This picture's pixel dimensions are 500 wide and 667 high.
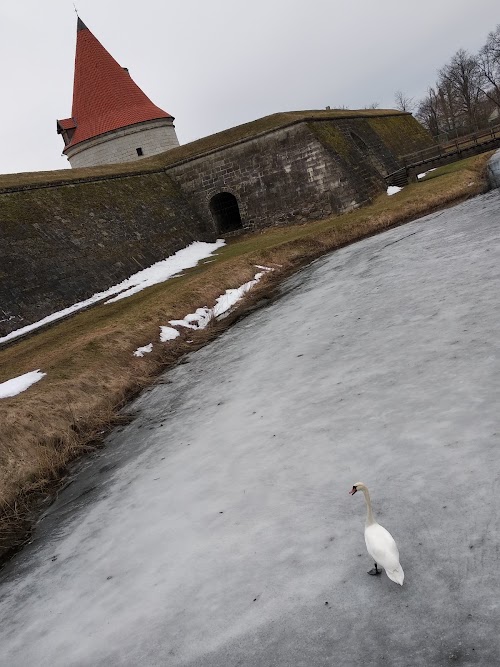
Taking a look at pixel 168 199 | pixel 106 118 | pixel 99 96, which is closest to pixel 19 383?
pixel 168 199

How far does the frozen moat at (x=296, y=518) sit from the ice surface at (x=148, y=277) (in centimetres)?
918

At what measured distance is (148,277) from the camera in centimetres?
2323

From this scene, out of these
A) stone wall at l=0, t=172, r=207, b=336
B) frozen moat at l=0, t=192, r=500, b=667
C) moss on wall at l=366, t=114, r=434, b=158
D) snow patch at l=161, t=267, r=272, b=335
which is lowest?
frozen moat at l=0, t=192, r=500, b=667

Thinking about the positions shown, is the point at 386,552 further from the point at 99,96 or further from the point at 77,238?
the point at 99,96

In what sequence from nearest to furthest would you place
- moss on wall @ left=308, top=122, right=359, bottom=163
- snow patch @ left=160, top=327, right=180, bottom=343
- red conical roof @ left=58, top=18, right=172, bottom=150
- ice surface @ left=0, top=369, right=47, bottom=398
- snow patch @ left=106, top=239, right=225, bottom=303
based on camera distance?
ice surface @ left=0, top=369, right=47, bottom=398
snow patch @ left=160, top=327, right=180, bottom=343
snow patch @ left=106, top=239, right=225, bottom=303
moss on wall @ left=308, top=122, right=359, bottom=163
red conical roof @ left=58, top=18, right=172, bottom=150

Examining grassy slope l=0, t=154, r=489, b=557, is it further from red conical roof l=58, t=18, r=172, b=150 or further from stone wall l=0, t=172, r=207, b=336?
red conical roof l=58, t=18, r=172, b=150

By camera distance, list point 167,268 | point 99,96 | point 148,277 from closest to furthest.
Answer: point 148,277 → point 167,268 → point 99,96

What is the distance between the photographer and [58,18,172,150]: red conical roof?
39.9 m

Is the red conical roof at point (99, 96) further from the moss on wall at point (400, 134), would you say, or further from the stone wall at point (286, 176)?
the moss on wall at point (400, 134)

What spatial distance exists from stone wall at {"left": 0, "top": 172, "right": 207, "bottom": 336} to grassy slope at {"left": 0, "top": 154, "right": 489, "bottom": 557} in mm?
2158

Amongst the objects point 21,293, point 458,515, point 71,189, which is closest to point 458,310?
point 458,515

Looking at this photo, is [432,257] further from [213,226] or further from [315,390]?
[213,226]

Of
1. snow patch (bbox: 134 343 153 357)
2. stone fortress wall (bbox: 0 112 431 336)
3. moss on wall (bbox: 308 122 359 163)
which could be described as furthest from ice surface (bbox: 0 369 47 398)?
moss on wall (bbox: 308 122 359 163)

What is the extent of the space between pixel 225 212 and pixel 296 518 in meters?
28.4
